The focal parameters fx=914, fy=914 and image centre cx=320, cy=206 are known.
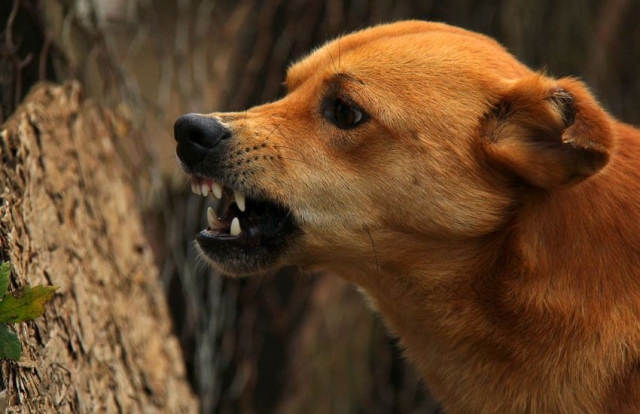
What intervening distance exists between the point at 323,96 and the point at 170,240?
2.26 metres

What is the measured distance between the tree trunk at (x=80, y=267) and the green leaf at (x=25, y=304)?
0.20 metres

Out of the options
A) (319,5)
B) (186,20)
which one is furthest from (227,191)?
(319,5)

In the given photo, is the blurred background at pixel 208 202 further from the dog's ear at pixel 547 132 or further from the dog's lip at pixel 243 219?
the dog's ear at pixel 547 132

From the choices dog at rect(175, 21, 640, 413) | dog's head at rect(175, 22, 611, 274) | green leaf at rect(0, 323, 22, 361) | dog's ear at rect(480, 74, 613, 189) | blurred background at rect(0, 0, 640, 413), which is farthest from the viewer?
blurred background at rect(0, 0, 640, 413)

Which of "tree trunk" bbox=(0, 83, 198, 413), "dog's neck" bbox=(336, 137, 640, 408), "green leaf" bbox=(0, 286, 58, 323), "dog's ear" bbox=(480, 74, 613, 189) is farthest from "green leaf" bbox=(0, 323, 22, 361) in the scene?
"dog's ear" bbox=(480, 74, 613, 189)

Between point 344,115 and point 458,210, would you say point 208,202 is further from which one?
point 458,210

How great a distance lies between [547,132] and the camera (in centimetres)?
309

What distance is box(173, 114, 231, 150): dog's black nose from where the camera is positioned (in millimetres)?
3287

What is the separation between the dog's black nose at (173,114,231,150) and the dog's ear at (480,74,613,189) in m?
0.94

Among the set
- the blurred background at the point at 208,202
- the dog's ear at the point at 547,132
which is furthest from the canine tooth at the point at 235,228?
the blurred background at the point at 208,202

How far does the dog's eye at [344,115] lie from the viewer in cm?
325

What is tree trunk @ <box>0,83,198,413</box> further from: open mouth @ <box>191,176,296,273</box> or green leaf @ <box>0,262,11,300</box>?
open mouth @ <box>191,176,296,273</box>

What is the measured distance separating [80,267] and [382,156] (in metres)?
1.35

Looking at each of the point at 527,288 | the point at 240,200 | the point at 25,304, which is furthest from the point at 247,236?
the point at 527,288
